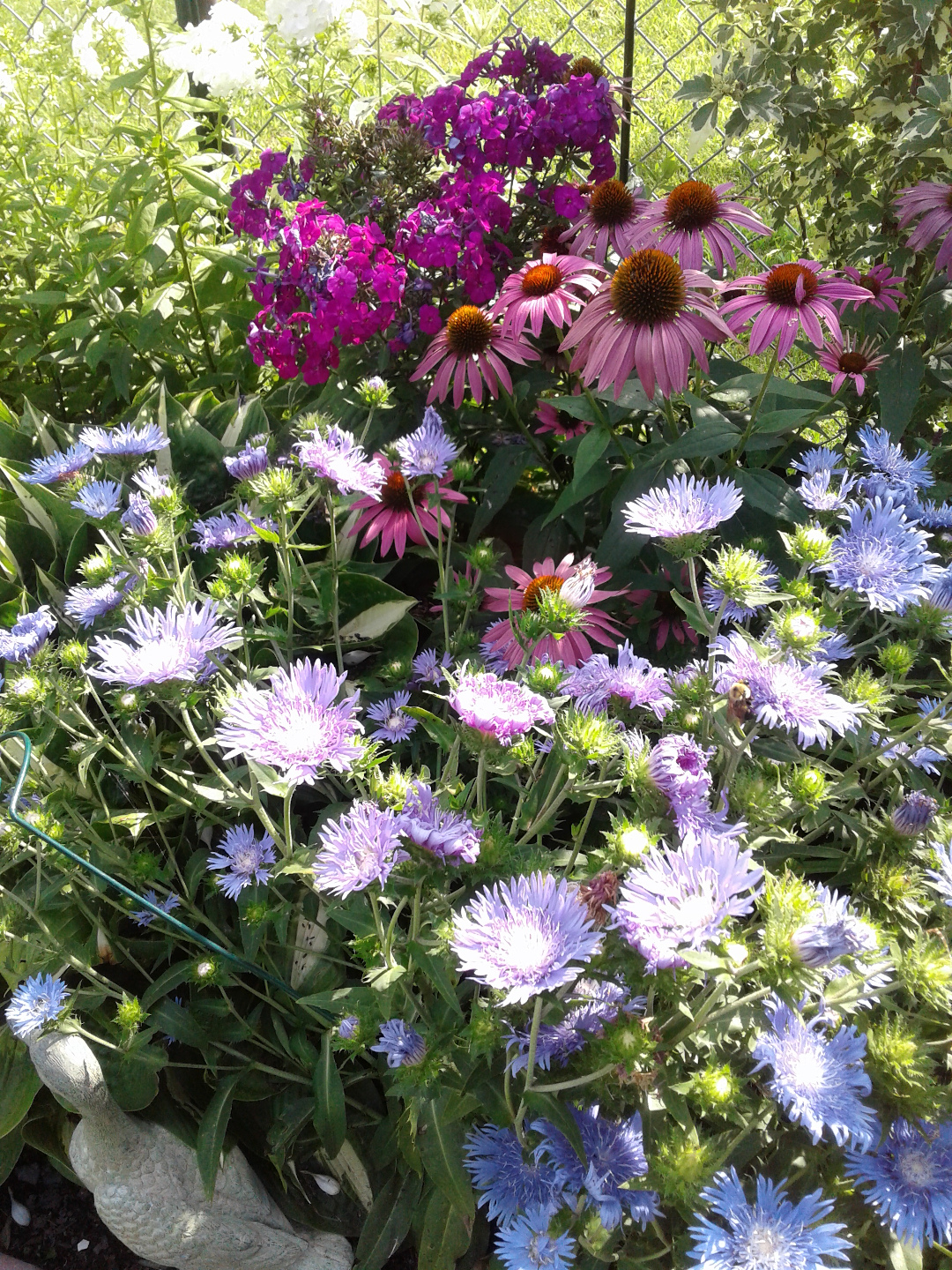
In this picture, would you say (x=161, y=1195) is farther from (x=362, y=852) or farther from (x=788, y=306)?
(x=788, y=306)

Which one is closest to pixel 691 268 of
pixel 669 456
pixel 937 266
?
pixel 669 456

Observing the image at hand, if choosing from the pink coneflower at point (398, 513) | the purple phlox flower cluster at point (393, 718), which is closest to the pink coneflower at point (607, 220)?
the pink coneflower at point (398, 513)

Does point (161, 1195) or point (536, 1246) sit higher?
point (536, 1246)

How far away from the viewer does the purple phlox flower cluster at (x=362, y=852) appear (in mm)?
840

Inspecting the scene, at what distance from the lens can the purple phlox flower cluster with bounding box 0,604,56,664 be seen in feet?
3.79

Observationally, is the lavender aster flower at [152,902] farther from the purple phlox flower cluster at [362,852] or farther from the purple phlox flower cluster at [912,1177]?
A: the purple phlox flower cluster at [912,1177]

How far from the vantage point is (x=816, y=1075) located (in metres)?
0.82

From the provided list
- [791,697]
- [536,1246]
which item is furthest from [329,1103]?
[791,697]

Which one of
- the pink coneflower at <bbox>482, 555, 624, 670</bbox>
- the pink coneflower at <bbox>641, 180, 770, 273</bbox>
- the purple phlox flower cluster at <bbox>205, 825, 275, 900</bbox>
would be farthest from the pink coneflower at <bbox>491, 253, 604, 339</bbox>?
the purple phlox flower cluster at <bbox>205, 825, 275, 900</bbox>

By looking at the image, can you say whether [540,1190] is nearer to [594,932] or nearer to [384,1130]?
[594,932]

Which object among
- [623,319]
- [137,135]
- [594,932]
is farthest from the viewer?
[137,135]

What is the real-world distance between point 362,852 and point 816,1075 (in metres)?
0.43

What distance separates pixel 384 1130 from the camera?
4.45 ft

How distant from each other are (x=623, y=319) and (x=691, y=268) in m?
0.22
